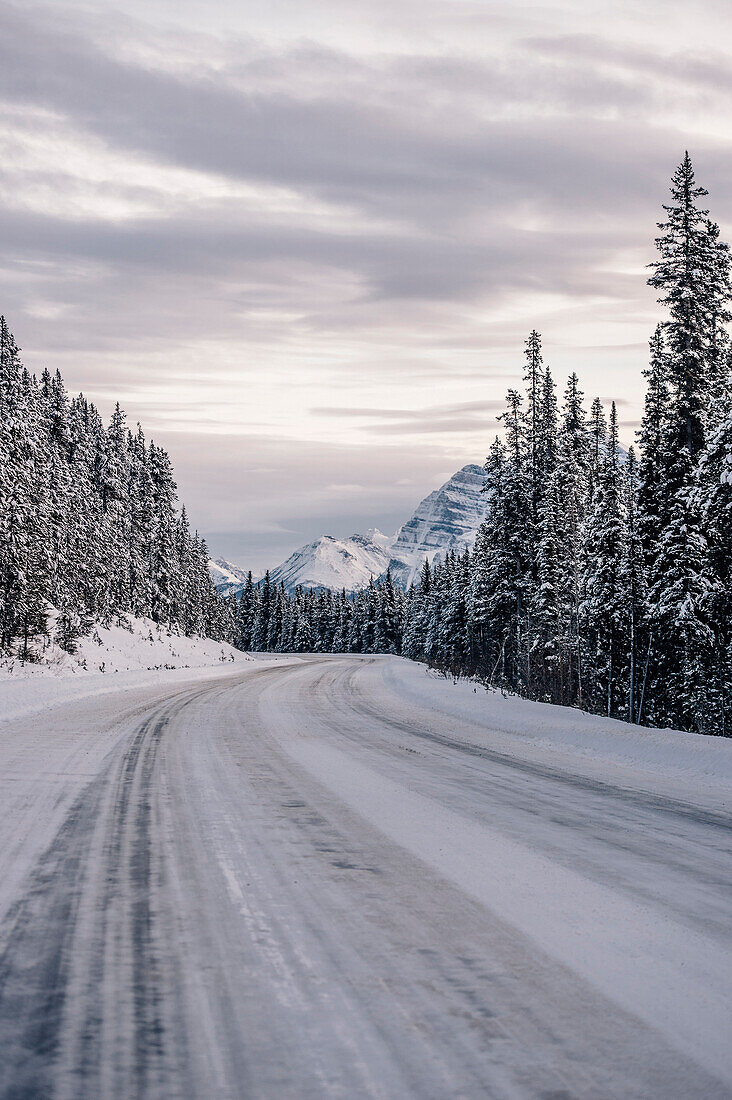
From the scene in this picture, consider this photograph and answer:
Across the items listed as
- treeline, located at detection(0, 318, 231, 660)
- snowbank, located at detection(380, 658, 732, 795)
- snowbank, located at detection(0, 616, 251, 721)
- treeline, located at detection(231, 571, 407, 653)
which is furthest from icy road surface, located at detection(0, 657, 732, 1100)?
treeline, located at detection(231, 571, 407, 653)

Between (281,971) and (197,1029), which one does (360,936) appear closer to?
(281,971)

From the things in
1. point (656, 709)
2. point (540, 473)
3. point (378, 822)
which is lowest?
point (656, 709)

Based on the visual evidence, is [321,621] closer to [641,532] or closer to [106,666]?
[106,666]

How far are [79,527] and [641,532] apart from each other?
103 feet

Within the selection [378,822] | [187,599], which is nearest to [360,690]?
[378,822]

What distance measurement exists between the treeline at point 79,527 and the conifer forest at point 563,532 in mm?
147

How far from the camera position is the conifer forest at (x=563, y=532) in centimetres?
2448

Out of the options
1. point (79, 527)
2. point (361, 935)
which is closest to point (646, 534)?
point (361, 935)

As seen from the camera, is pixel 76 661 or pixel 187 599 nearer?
pixel 76 661

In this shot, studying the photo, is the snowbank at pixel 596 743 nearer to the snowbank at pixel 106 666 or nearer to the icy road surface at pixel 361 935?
the icy road surface at pixel 361 935

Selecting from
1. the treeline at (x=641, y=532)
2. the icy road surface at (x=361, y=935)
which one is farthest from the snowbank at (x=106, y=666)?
the treeline at (x=641, y=532)

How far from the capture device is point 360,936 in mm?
3840

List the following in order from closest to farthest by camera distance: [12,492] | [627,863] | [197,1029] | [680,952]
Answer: [197,1029] < [680,952] < [627,863] < [12,492]

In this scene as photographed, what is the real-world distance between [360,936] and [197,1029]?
3.70 feet
